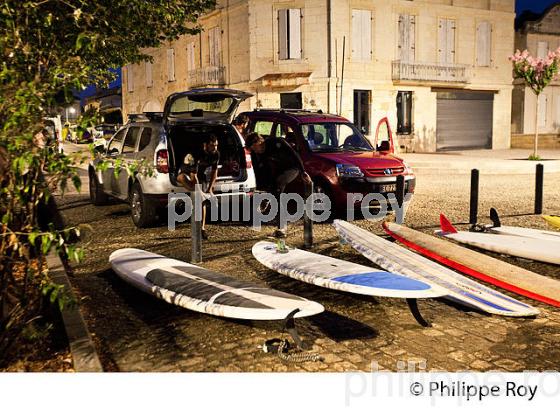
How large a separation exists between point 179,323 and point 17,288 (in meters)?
1.46

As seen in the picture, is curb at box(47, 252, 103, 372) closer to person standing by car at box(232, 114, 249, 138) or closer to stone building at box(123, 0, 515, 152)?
person standing by car at box(232, 114, 249, 138)

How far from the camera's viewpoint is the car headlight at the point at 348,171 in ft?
32.9

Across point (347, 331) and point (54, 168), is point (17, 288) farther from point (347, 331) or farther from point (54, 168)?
point (347, 331)

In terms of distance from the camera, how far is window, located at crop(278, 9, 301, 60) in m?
27.0

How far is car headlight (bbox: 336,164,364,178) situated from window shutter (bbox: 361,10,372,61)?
18.8 metres

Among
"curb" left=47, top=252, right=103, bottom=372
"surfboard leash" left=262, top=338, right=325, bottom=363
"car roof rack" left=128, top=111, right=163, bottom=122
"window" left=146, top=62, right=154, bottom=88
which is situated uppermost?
"window" left=146, top=62, right=154, bottom=88

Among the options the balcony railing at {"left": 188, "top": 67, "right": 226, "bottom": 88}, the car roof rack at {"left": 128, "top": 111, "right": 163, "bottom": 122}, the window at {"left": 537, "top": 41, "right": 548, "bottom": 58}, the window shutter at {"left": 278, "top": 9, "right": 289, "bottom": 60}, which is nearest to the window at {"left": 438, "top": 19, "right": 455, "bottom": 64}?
the window shutter at {"left": 278, "top": 9, "right": 289, "bottom": 60}

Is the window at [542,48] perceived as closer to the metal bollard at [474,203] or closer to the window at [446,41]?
the window at [446,41]

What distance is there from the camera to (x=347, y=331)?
203 inches

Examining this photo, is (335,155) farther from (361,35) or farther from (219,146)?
(361,35)

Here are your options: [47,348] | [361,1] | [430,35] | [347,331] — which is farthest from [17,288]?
[430,35]

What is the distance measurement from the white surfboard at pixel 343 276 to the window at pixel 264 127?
495cm

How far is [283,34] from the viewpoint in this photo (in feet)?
89.2

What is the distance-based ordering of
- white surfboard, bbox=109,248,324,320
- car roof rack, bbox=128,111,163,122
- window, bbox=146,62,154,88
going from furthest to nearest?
window, bbox=146,62,154,88 → car roof rack, bbox=128,111,163,122 → white surfboard, bbox=109,248,324,320
